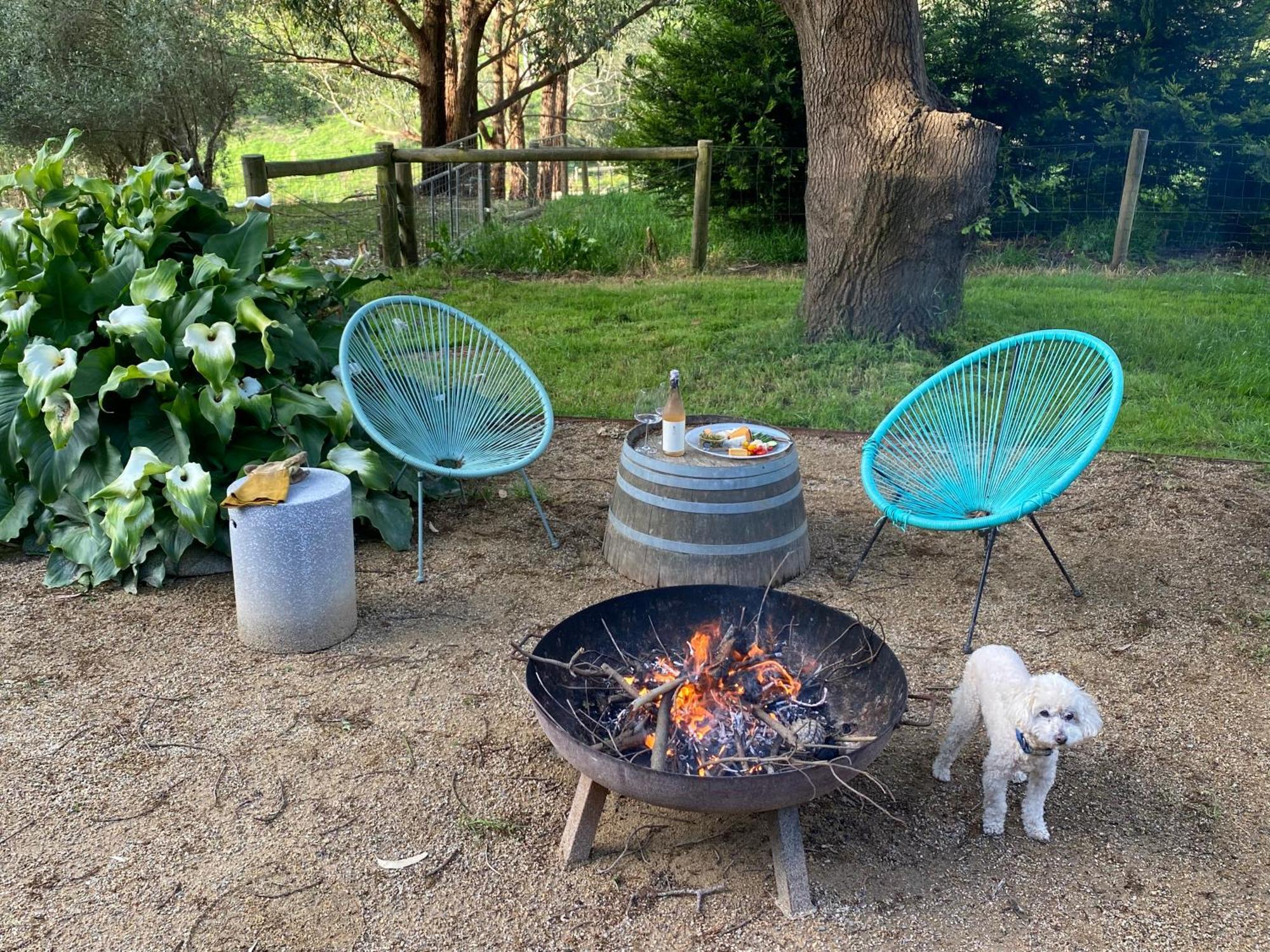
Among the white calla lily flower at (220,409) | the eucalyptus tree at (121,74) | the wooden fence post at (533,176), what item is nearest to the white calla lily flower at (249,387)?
the white calla lily flower at (220,409)

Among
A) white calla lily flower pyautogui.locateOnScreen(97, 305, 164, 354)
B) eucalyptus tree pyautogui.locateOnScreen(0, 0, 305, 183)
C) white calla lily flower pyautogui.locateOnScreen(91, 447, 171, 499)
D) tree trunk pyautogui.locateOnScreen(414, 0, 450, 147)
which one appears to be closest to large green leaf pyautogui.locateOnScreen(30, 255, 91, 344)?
white calla lily flower pyautogui.locateOnScreen(97, 305, 164, 354)

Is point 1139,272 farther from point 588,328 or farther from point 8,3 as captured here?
point 8,3

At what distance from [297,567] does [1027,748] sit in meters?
2.22

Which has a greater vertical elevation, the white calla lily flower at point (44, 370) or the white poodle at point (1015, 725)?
the white calla lily flower at point (44, 370)

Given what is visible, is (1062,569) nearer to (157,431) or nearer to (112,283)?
(157,431)

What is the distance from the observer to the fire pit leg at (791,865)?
2234mm

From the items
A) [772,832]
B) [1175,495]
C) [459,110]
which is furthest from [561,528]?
[459,110]

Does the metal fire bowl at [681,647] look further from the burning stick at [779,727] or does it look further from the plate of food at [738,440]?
the plate of food at [738,440]

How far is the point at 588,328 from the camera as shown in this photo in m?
7.12

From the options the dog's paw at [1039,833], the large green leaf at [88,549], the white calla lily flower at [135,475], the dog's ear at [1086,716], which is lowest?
the dog's paw at [1039,833]

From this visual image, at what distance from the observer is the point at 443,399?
14.3ft

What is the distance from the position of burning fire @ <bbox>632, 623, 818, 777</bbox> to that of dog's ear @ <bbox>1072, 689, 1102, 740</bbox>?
613mm

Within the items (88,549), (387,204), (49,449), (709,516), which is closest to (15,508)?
(49,449)

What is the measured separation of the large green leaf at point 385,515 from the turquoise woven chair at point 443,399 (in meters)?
0.12
